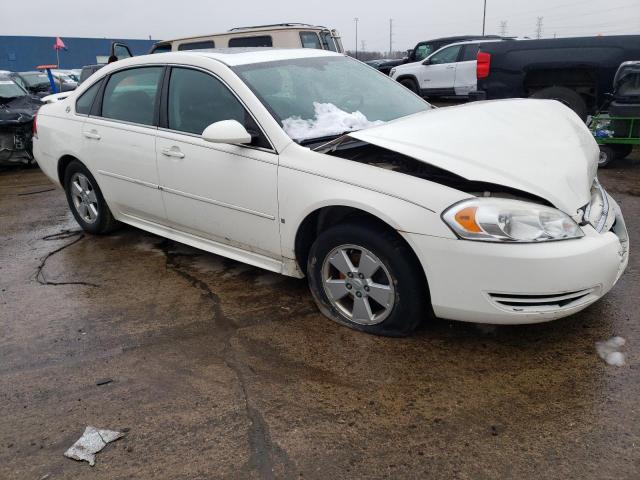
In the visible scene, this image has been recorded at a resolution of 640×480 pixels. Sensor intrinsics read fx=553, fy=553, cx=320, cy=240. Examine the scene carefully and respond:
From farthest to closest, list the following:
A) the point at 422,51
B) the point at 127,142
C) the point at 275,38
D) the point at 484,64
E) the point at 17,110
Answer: the point at 422,51
the point at 275,38
the point at 17,110
the point at 484,64
the point at 127,142

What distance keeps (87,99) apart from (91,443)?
11.1 feet

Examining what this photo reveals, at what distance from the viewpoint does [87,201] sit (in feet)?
16.7

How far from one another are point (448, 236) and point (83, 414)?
1.96 m

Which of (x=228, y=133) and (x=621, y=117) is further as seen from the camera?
(x=621, y=117)

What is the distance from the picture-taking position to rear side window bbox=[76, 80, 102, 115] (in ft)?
15.7

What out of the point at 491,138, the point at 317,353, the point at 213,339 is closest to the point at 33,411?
the point at 213,339

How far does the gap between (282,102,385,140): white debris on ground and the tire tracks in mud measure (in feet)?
4.08

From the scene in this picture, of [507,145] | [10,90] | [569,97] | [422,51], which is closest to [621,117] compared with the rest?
[569,97]

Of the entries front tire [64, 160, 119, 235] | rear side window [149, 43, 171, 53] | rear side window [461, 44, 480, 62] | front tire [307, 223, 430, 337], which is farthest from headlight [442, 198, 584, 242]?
rear side window [461, 44, 480, 62]

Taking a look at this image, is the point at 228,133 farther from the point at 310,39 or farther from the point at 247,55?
the point at 310,39

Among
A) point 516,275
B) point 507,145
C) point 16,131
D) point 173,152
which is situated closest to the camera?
point 516,275

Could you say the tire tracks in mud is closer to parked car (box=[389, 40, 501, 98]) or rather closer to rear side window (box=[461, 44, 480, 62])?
parked car (box=[389, 40, 501, 98])

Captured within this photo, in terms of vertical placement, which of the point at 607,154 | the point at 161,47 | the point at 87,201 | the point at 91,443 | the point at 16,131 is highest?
the point at 161,47

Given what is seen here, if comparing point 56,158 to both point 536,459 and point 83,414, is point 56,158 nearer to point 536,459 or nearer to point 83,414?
point 83,414
